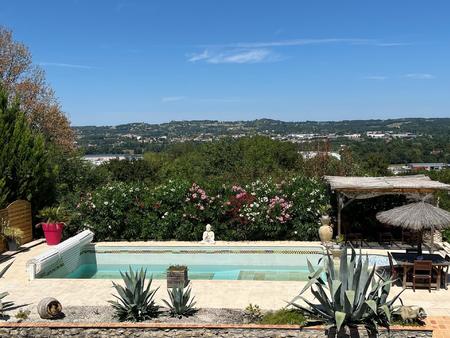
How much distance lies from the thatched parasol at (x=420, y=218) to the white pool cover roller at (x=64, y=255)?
8.45 meters

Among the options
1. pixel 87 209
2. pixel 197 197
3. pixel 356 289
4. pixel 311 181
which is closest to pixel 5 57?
pixel 87 209

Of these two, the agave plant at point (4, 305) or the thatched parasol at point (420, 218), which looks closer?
the agave plant at point (4, 305)

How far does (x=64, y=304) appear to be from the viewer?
31.1ft

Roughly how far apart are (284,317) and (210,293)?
2267mm

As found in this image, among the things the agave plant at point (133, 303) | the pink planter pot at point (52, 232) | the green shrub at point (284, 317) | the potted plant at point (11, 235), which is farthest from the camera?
the pink planter pot at point (52, 232)

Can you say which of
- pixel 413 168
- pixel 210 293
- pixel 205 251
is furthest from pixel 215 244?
pixel 413 168

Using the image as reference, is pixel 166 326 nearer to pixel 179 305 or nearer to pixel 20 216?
pixel 179 305

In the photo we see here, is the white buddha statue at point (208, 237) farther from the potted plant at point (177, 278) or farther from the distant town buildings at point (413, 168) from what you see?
the distant town buildings at point (413, 168)

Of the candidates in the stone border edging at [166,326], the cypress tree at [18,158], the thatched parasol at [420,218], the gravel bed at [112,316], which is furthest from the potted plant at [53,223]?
the thatched parasol at [420,218]

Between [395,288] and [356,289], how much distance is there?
314 cm

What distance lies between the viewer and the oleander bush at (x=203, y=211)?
1530cm

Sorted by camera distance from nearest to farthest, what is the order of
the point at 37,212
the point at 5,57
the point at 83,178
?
the point at 37,212, the point at 83,178, the point at 5,57

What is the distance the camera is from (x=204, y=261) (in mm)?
→ 14023

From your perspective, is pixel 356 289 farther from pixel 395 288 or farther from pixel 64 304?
pixel 64 304
